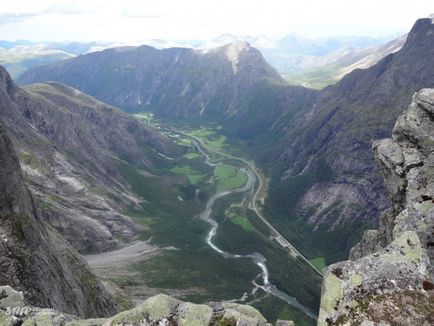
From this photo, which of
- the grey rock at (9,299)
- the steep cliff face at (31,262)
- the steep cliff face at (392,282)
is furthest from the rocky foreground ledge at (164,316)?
the steep cliff face at (31,262)

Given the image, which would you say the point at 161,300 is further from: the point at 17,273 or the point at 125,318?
→ the point at 17,273

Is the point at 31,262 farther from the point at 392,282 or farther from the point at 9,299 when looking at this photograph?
the point at 392,282

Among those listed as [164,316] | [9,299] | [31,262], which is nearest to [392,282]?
[164,316]

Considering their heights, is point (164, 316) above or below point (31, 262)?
above

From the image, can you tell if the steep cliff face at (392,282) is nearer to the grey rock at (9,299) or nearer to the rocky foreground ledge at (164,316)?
the rocky foreground ledge at (164,316)

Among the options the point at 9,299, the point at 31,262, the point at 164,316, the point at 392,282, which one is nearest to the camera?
the point at 392,282
